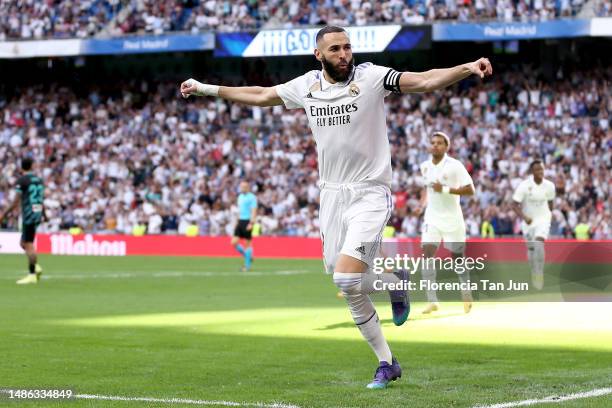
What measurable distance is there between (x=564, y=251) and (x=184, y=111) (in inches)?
791

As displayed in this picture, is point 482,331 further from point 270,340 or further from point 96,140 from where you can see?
point 96,140

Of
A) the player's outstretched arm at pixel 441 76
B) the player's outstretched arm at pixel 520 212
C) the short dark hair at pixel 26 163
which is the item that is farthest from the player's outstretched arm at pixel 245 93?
the short dark hair at pixel 26 163

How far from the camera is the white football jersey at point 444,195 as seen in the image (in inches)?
691

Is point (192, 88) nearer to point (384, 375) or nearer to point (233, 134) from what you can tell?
point (384, 375)

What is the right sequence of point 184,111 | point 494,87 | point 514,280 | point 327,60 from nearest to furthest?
point 327,60
point 514,280
point 494,87
point 184,111

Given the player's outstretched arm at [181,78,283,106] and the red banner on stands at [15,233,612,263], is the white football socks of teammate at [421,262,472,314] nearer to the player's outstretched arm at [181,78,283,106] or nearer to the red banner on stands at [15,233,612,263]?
the player's outstretched arm at [181,78,283,106]

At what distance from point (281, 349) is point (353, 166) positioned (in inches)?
136

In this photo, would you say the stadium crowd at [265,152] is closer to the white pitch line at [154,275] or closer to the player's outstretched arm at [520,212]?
the white pitch line at [154,275]

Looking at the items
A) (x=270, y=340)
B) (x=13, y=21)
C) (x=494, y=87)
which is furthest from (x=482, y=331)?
(x=13, y=21)

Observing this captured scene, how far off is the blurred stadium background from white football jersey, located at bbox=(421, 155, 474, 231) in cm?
139

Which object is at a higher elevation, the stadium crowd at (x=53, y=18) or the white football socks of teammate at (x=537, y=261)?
the stadium crowd at (x=53, y=18)

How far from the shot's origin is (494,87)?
42500 mm

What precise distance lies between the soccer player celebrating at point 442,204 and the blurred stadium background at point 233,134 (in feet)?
3.14

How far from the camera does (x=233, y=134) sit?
4522 centimetres
